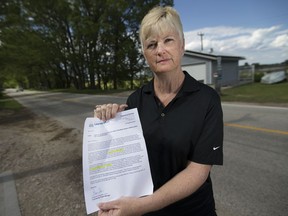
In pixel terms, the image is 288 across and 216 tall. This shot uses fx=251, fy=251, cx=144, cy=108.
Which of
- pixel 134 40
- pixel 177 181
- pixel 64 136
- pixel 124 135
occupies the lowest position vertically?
pixel 64 136

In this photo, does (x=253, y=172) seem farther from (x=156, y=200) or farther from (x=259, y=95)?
(x=259, y=95)

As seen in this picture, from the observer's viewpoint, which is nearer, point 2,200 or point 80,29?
point 2,200

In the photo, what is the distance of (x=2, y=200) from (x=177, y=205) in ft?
11.0

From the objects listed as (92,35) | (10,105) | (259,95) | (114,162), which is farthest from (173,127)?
(92,35)

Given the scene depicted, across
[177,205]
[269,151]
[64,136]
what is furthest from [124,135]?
[64,136]

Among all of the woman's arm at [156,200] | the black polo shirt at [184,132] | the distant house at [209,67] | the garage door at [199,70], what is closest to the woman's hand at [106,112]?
the black polo shirt at [184,132]

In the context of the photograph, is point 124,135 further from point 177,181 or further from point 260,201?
point 260,201

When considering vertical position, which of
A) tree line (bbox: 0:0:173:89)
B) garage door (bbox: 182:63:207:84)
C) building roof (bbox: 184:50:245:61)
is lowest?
garage door (bbox: 182:63:207:84)

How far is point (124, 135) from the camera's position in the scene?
4.74 feet

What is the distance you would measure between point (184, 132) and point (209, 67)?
28125 mm

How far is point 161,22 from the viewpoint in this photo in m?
1.42

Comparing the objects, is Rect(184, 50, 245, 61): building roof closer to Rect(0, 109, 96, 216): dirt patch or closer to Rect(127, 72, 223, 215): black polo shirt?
Rect(0, 109, 96, 216): dirt patch

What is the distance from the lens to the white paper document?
136 cm

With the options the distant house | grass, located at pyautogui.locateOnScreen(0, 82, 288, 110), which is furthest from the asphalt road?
the distant house
